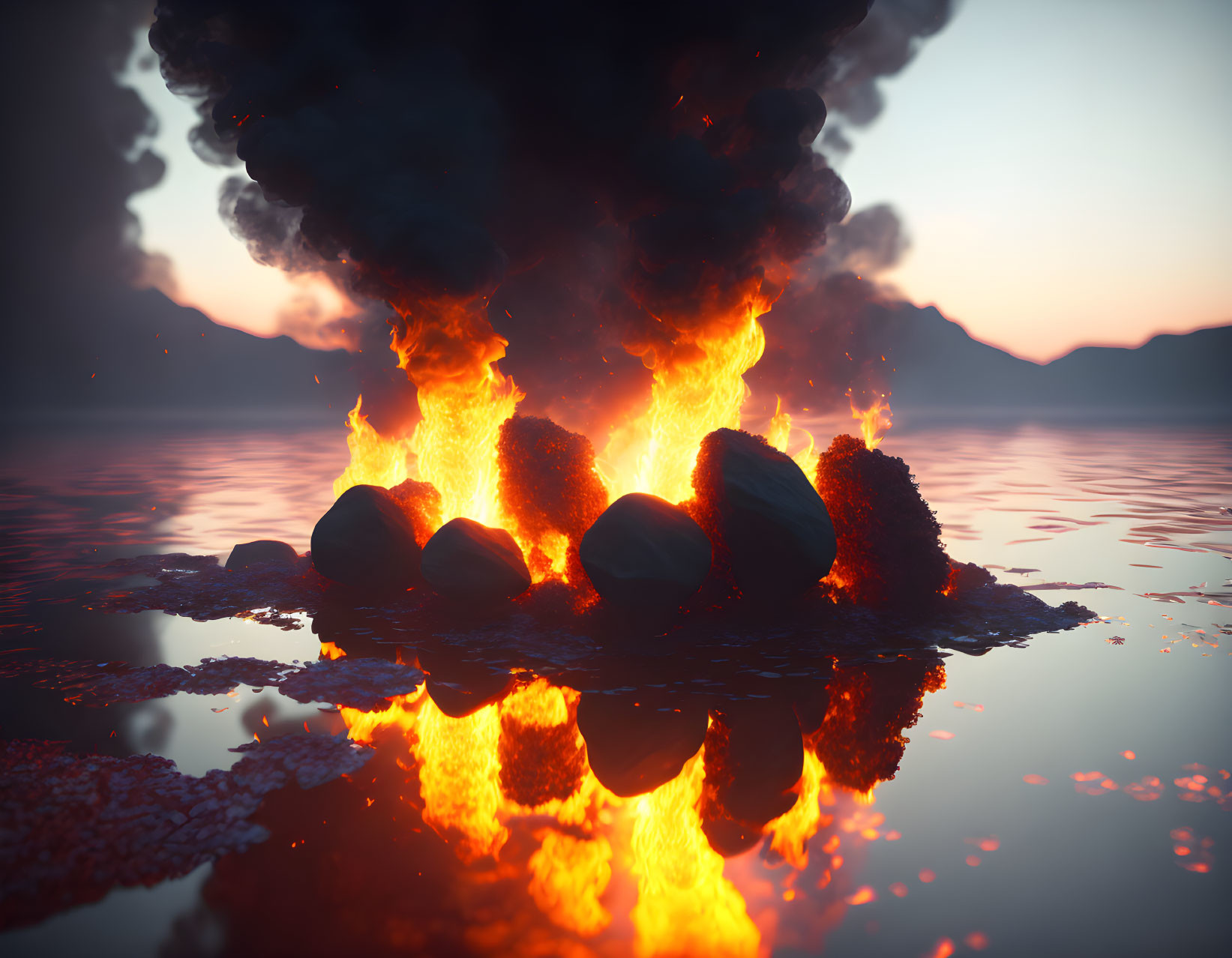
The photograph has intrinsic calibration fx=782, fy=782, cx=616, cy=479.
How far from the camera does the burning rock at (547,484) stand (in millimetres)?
11469

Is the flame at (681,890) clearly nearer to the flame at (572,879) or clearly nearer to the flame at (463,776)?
the flame at (572,879)

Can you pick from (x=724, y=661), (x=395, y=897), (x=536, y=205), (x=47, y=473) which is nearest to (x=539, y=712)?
(x=724, y=661)

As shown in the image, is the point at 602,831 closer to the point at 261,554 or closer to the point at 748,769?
the point at 748,769

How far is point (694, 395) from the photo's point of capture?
12.9m

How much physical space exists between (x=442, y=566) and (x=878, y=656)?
5.82 metres

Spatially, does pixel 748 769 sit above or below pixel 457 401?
below

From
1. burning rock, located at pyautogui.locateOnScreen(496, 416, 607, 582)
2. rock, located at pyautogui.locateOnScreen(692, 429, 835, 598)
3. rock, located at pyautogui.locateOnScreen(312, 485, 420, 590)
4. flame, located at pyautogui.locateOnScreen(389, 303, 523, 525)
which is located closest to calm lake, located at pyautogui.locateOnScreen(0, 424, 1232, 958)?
rock, located at pyautogui.locateOnScreen(692, 429, 835, 598)

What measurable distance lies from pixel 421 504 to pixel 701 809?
27.7 ft

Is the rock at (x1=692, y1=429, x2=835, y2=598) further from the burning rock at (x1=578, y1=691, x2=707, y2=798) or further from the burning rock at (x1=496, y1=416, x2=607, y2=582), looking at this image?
the burning rock at (x1=578, y1=691, x2=707, y2=798)

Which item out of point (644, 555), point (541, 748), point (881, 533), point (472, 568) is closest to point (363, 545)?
point (472, 568)

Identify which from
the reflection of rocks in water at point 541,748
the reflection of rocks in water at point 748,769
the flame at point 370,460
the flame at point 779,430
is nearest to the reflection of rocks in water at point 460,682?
the reflection of rocks in water at point 541,748

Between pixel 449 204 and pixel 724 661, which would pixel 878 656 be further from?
pixel 449 204

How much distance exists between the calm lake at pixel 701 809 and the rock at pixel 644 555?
860mm

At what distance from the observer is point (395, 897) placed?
4.51 metres
